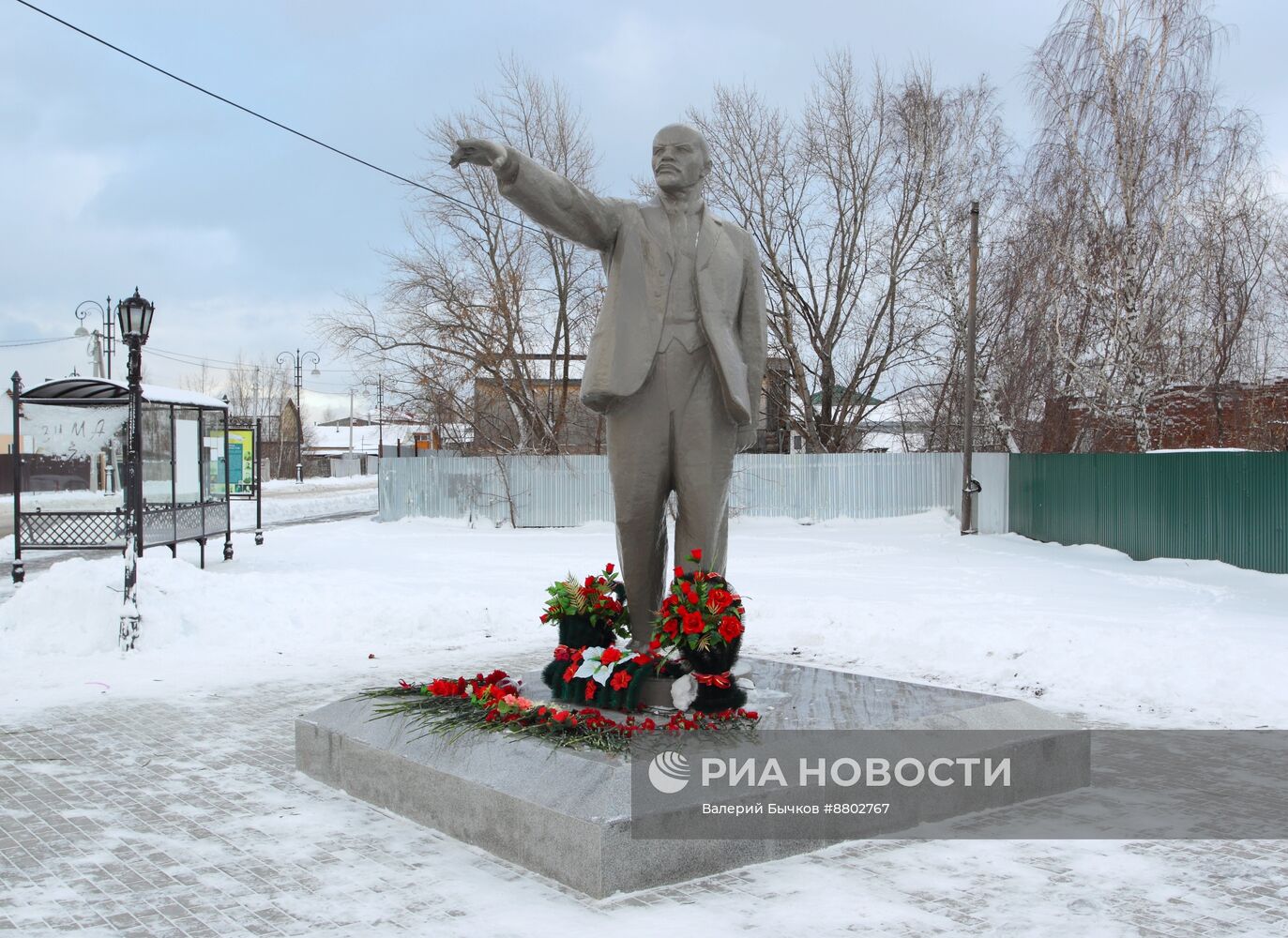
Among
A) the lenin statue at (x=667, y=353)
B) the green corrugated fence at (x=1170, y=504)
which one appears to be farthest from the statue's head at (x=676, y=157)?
the green corrugated fence at (x=1170, y=504)

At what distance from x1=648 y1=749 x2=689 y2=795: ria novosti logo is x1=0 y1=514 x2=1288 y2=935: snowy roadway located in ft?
1.27

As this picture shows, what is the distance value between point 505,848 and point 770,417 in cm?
2684

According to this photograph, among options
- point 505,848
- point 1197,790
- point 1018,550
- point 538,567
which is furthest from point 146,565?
point 1018,550

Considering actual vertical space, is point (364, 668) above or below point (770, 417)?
below

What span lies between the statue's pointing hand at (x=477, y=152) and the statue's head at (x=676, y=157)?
0.95m

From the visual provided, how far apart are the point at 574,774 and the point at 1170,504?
15.3 metres

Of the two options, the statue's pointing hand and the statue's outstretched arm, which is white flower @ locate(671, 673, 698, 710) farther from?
the statue's pointing hand

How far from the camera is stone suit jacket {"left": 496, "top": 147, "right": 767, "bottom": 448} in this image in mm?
5727

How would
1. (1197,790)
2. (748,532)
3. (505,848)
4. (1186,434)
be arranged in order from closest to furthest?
(505,848) → (1197,790) → (1186,434) → (748,532)

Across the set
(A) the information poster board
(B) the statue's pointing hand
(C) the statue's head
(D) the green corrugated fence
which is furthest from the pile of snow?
(A) the information poster board

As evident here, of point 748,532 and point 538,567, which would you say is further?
point 748,532

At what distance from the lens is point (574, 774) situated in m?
4.54

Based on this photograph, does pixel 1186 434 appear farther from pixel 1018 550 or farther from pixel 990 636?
pixel 990 636

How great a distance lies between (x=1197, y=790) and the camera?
5664 mm
